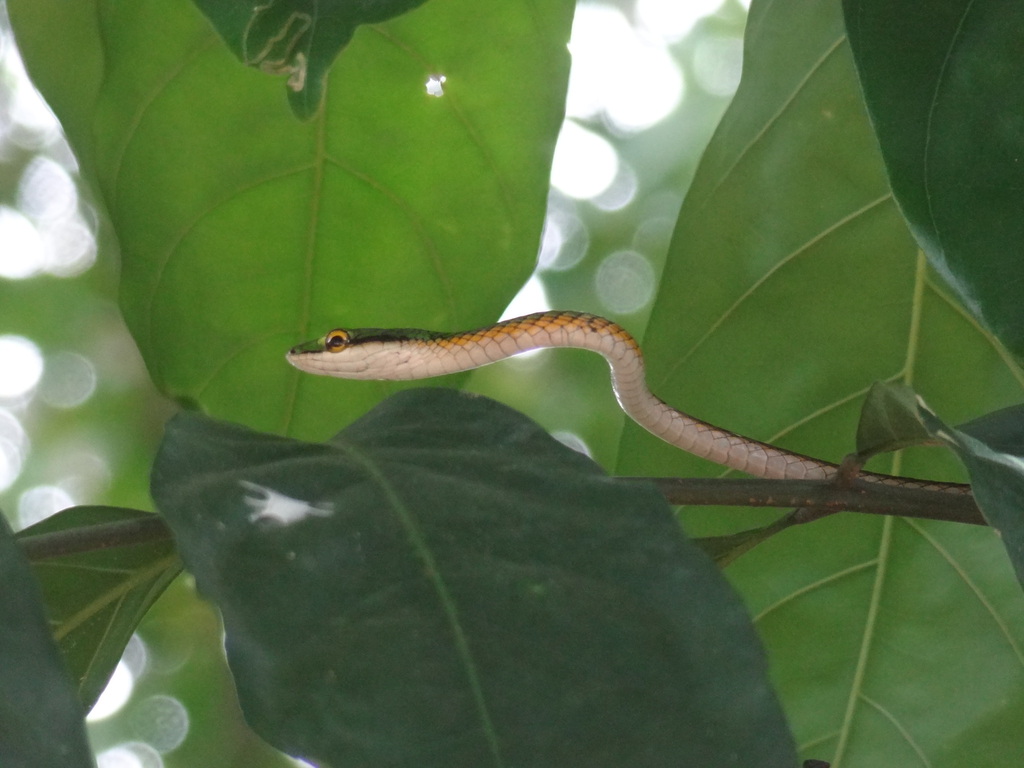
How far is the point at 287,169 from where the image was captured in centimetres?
139

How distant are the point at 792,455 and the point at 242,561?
0.92 m

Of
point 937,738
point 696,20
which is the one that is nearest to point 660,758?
point 937,738

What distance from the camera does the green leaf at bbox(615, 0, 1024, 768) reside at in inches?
49.8

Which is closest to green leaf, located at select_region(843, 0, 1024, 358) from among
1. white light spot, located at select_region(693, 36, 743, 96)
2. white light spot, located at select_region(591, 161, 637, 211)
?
white light spot, located at select_region(591, 161, 637, 211)

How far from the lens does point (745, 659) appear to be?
56cm

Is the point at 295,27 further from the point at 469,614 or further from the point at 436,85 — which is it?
the point at 436,85

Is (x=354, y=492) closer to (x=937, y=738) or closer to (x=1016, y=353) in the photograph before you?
(x=1016, y=353)

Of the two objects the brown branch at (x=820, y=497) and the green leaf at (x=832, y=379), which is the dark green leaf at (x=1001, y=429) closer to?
the brown branch at (x=820, y=497)

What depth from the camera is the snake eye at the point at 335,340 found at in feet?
4.67

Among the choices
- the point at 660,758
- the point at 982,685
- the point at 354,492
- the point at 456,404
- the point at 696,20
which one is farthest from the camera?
the point at 696,20

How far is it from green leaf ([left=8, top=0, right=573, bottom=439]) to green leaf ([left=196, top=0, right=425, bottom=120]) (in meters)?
0.55

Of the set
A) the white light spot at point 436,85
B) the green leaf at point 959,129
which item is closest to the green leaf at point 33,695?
the green leaf at point 959,129

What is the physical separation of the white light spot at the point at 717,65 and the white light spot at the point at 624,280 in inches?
24.9

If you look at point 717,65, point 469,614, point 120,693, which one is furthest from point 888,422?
point 120,693
